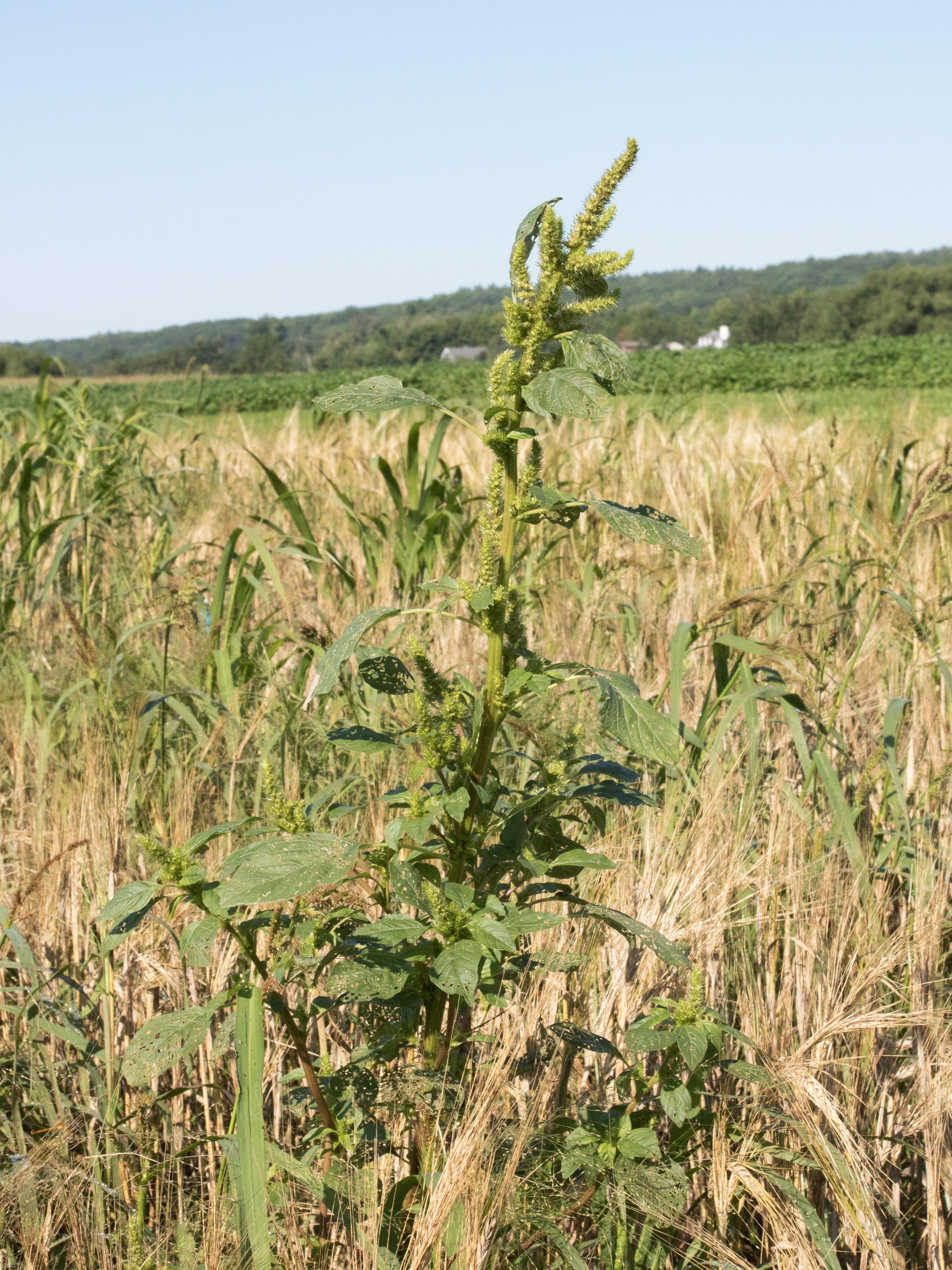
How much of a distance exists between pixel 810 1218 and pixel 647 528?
2.56 feet

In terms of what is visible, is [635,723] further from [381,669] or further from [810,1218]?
[810,1218]

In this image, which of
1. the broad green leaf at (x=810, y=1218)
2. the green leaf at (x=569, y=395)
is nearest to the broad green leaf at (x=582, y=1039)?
the broad green leaf at (x=810, y=1218)

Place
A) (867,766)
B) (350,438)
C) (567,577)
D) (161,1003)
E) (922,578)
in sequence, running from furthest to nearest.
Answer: (350,438)
(567,577)
(922,578)
(867,766)
(161,1003)

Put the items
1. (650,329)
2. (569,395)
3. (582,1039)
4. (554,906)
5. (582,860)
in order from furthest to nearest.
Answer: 1. (650,329)
2. (554,906)
3. (582,1039)
4. (582,860)
5. (569,395)

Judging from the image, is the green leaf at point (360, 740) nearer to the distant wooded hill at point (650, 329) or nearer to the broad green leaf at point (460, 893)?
the broad green leaf at point (460, 893)

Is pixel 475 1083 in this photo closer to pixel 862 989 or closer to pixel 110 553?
pixel 862 989

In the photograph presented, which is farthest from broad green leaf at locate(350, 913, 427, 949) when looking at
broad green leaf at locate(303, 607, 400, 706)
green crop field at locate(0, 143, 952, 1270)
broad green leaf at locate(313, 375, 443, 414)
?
broad green leaf at locate(313, 375, 443, 414)

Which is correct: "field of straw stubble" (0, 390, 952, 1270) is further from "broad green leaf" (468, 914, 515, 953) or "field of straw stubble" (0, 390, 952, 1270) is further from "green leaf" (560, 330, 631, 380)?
"green leaf" (560, 330, 631, 380)

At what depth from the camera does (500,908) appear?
924 millimetres

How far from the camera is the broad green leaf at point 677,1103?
3.39 ft

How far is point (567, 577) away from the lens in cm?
333

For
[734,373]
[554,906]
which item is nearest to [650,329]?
[734,373]

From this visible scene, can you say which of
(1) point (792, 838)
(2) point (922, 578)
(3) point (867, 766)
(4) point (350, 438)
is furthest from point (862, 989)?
(4) point (350, 438)

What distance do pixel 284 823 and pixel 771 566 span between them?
2.28m
